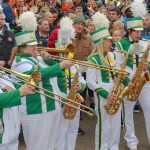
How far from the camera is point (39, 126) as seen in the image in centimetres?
564

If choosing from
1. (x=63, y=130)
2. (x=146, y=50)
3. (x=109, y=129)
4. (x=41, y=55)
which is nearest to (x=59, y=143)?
(x=63, y=130)

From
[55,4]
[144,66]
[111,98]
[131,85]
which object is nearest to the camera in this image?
[111,98]

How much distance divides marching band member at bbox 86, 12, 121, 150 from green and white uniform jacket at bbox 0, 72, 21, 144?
1.60m

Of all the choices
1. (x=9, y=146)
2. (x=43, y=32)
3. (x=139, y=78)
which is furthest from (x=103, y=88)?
(x=43, y=32)

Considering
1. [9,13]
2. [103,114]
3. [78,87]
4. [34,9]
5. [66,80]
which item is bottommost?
[103,114]

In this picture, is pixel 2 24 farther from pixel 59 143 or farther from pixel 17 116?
pixel 17 116

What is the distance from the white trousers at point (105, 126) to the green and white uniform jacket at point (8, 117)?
1.66m

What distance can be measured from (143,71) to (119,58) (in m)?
0.41

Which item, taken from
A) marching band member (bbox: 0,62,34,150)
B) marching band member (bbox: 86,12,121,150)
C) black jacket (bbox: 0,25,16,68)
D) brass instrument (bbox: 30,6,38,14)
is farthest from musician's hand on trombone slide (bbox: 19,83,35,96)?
brass instrument (bbox: 30,6,38,14)

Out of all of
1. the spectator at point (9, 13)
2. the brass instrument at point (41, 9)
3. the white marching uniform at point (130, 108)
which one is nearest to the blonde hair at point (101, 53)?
the white marching uniform at point (130, 108)

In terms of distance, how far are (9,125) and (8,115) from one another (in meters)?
0.11

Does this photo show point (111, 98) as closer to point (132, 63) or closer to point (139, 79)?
point (139, 79)

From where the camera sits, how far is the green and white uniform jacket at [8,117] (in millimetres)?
4523

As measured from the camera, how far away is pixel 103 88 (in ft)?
21.7
